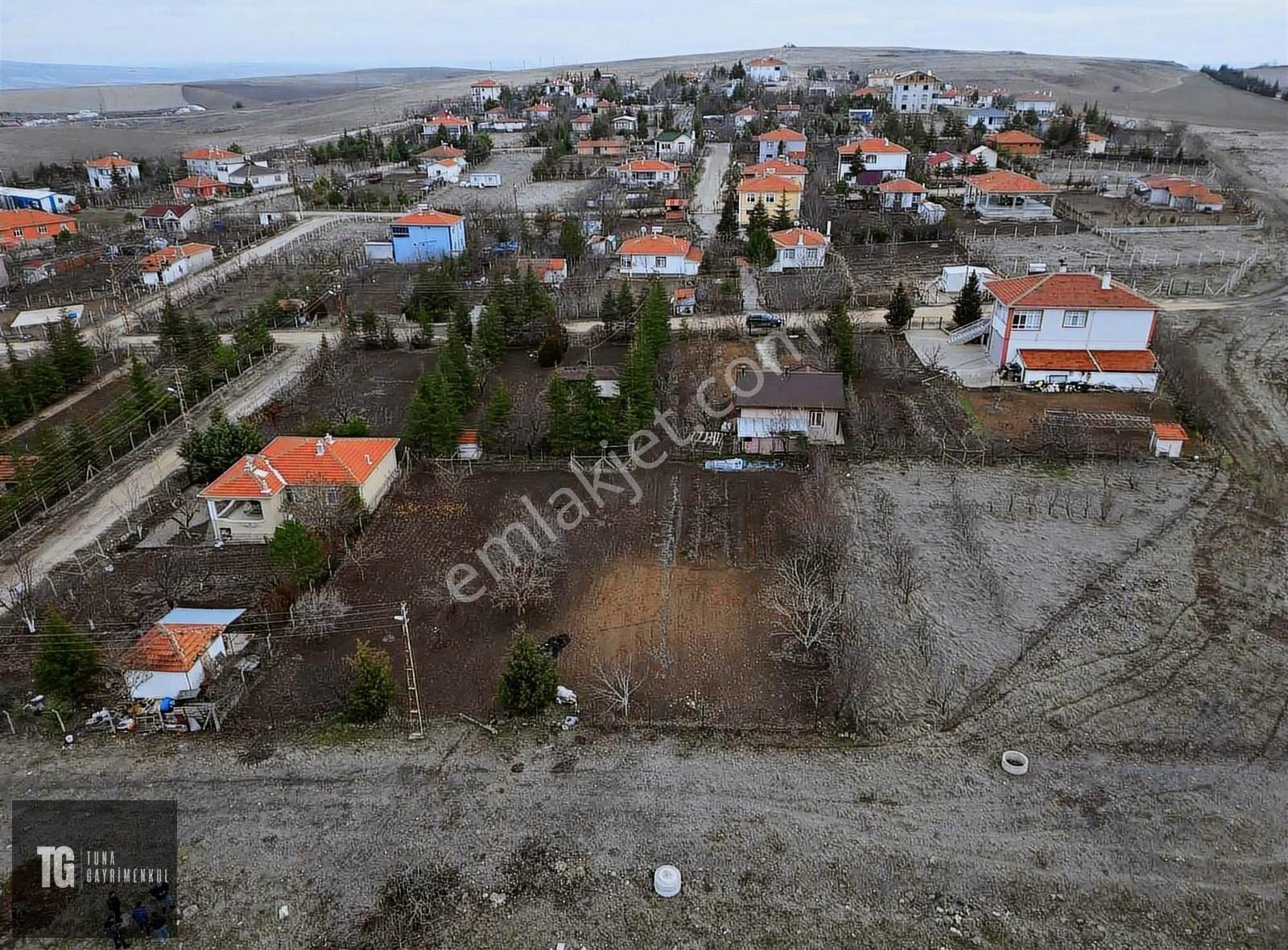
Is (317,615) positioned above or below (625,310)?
below

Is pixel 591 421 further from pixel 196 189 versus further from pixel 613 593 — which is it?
pixel 196 189

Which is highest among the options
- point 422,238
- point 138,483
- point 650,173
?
point 650,173

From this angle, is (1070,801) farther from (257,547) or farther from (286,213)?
(286,213)

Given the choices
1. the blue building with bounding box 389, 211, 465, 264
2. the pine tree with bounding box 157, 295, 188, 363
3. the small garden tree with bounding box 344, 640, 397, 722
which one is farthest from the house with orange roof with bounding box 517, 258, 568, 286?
the small garden tree with bounding box 344, 640, 397, 722

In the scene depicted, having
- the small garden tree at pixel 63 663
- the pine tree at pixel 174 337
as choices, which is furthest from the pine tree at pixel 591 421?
the pine tree at pixel 174 337

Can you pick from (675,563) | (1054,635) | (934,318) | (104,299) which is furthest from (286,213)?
(1054,635)

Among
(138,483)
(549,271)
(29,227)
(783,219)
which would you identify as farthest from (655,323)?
(29,227)
